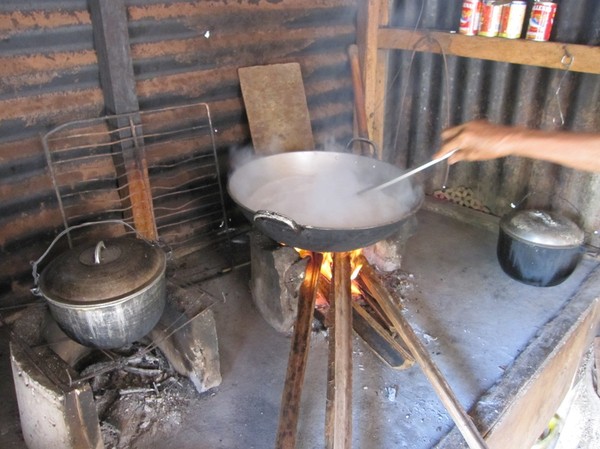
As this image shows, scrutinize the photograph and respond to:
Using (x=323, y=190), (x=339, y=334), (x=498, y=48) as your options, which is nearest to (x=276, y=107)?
(x=323, y=190)

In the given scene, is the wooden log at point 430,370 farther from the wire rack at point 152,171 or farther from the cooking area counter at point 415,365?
the wire rack at point 152,171

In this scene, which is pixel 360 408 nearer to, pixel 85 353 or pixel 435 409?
pixel 435 409

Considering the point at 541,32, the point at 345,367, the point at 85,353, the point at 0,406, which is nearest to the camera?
the point at 345,367

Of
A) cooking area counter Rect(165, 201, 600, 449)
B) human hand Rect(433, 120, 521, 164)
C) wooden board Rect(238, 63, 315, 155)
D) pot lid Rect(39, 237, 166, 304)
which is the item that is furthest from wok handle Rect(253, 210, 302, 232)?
wooden board Rect(238, 63, 315, 155)

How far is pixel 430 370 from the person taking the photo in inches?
106

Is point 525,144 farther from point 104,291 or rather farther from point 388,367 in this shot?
point 104,291

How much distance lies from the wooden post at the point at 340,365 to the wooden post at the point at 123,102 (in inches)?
57.6

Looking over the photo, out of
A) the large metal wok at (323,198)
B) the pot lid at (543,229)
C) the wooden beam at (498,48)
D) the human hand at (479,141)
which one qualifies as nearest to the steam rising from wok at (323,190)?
the large metal wok at (323,198)

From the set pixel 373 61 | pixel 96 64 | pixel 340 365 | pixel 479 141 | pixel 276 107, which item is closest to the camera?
pixel 479 141

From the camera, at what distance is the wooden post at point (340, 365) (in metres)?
2.43

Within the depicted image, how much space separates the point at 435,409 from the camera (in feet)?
9.29

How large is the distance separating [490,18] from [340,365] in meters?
2.80

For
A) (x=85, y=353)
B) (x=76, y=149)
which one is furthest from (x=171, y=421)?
(x=76, y=149)

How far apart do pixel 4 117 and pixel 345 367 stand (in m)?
2.39
